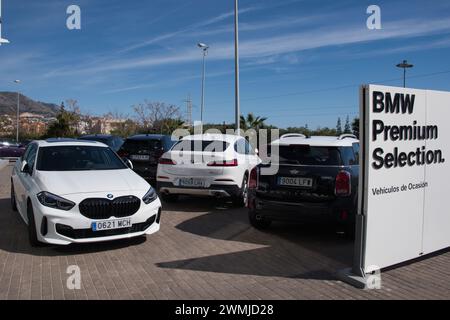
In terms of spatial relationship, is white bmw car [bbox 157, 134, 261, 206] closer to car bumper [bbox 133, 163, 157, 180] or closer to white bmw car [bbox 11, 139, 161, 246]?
white bmw car [bbox 11, 139, 161, 246]

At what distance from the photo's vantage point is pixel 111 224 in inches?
221

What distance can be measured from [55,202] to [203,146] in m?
3.94

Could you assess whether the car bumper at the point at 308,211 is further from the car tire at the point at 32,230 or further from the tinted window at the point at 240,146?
the car tire at the point at 32,230

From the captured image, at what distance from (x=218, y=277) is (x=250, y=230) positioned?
93.1 inches

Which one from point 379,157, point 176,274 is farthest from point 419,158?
point 176,274

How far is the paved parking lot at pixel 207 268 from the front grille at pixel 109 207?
53 centimetres

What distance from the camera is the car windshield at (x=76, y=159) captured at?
668 cm

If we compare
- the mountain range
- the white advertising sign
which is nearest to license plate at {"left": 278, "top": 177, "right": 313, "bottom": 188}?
the white advertising sign

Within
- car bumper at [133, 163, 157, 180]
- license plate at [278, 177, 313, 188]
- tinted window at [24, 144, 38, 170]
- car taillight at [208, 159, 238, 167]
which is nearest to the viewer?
license plate at [278, 177, 313, 188]

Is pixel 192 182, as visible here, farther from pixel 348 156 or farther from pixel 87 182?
pixel 348 156

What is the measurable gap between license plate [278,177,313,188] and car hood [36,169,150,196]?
2.02 m

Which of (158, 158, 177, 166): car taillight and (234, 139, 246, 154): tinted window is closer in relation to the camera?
(158, 158, 177, 166): car taillight

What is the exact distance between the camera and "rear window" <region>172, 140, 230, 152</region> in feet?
29.0

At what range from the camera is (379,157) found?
15.1 feet
